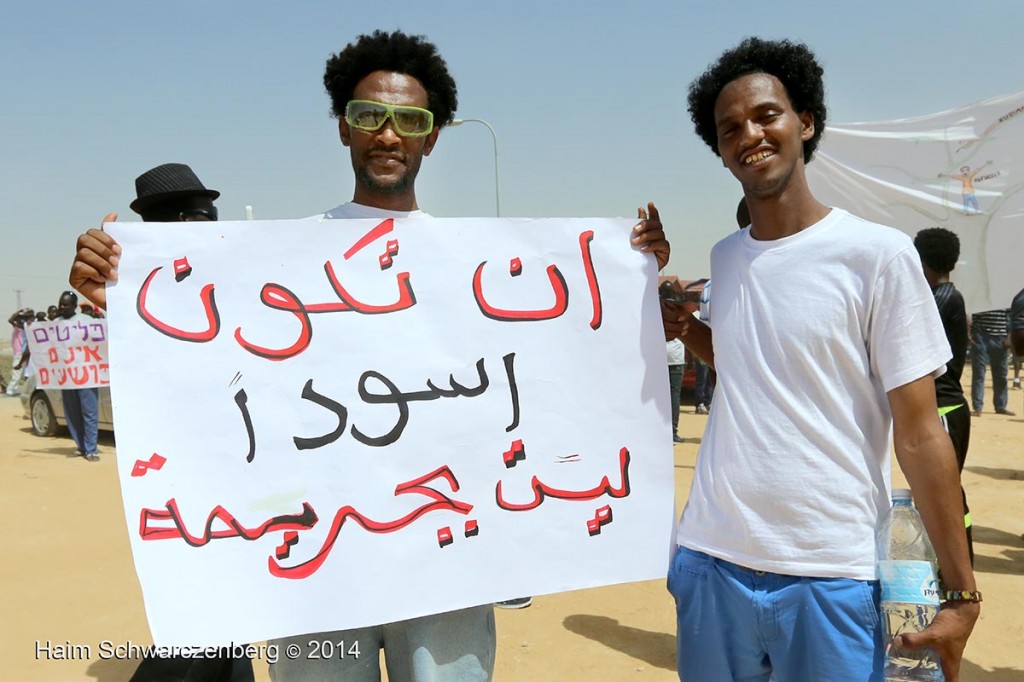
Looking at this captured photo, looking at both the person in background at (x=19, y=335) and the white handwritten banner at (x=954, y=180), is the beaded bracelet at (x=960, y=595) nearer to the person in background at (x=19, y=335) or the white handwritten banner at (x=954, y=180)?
the white handwritten banner at (x=954, y=180)

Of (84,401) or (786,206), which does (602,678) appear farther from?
(84,401)

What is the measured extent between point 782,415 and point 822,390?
0.34 ft

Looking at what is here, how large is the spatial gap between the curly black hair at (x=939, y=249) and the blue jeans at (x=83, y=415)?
375 inches

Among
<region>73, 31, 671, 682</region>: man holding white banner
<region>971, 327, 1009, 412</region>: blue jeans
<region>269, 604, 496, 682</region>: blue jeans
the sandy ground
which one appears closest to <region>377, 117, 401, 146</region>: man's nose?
<region>73, 31, 671, 682</region>: man holding white banner

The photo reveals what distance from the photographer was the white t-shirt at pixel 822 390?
5.38 feet

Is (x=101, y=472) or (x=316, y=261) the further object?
(x=101, y=472)

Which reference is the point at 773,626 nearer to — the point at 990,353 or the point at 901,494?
the point at 901,494

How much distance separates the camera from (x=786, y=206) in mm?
1811

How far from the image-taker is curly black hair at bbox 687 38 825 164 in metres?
1.88

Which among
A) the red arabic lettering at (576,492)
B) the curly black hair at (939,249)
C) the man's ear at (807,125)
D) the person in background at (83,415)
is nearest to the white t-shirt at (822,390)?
the man's ear at (807,125)

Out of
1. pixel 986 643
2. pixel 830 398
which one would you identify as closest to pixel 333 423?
pixel 830 398

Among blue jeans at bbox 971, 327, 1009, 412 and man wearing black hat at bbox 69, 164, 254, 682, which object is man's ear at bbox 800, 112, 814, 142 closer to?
man wearing black hat at bbox 69, 164, 254, 682

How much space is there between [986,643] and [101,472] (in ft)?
28.4

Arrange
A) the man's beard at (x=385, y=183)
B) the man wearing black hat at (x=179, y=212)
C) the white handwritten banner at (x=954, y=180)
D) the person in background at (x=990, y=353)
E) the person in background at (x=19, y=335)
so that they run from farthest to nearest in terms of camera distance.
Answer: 1. the person in background at (x=19, y=335)
2. the person in background at (x=990, y=353)
3. the white handwritten banner at (x=954, y=180)
4. the man wearing black hat at (x=179, y=212)
5. the man's beard at (x=385, y=183)
